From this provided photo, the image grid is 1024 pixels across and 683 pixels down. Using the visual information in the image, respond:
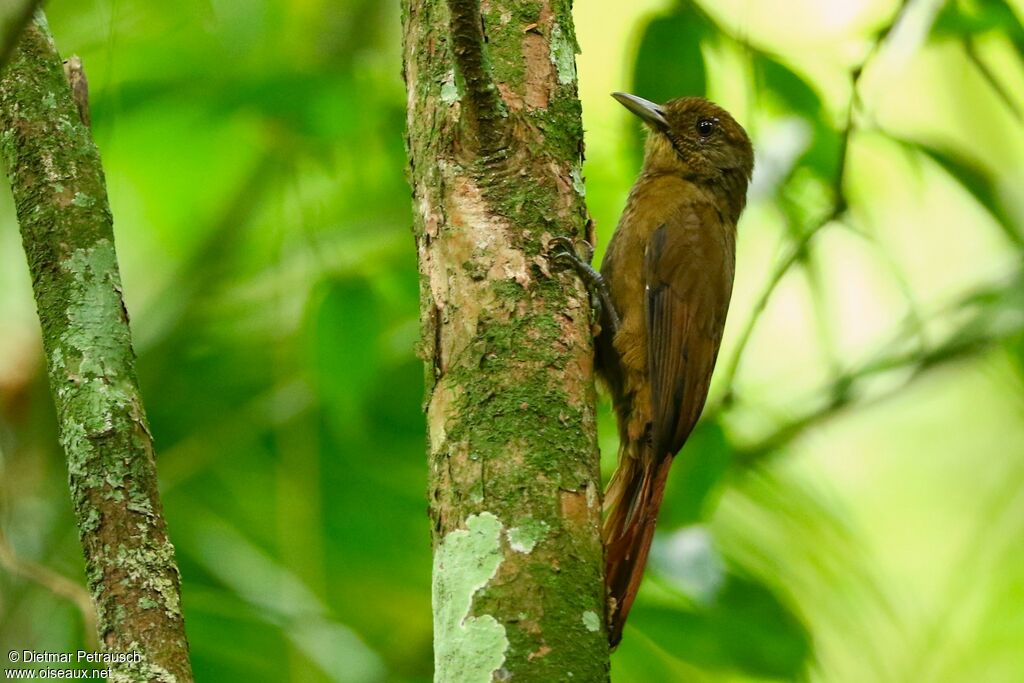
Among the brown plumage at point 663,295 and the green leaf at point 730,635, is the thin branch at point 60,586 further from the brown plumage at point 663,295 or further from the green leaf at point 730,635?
the green leaf at point 730,635

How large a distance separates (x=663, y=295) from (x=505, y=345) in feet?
4.69

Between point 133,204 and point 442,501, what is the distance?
256 cm

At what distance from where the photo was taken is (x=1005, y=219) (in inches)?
127

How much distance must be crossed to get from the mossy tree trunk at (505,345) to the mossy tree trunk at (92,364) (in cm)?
45

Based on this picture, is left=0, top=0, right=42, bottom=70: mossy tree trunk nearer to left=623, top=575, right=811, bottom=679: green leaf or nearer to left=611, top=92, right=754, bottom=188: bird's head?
left=623, top=575, right=811, bottom=679: green leaf

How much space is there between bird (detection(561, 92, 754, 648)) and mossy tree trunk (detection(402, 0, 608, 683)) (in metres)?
0.59

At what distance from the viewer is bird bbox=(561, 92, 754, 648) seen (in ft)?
10.1

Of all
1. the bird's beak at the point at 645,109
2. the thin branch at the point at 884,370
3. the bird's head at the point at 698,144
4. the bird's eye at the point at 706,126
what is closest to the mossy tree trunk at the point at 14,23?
the bird's beak at the point at 645,109

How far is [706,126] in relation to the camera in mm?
4062

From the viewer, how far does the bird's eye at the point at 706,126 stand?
4055mm

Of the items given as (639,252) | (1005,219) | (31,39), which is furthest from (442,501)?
(1005,219)
